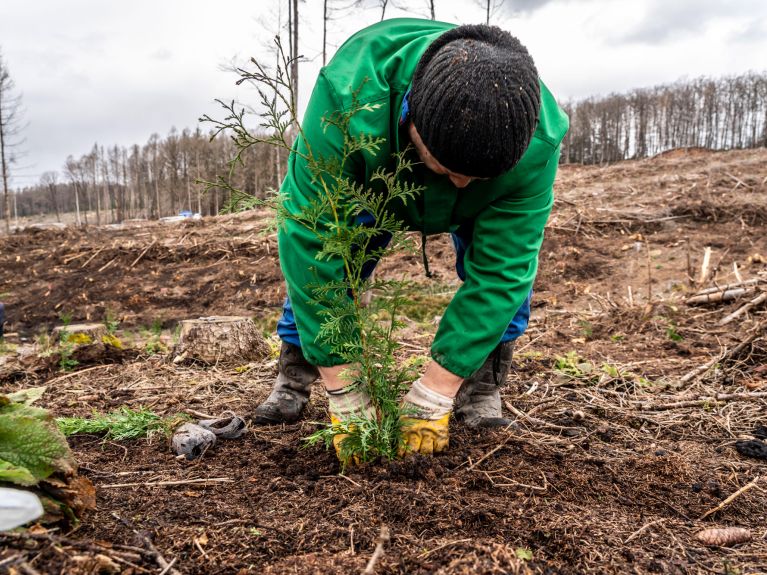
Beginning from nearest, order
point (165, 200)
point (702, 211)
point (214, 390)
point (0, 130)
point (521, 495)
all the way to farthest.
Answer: point (521, 495)
point (214, 390)
point (702, 211)
point (0, 130)
point (165, 200)

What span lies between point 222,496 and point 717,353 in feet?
12.6

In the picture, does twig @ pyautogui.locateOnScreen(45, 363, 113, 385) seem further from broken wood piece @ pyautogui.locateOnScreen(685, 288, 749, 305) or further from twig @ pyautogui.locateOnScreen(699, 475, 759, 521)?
broken wood piece @ pyautogui.locateOnScreen(685, 288, 749, 305)

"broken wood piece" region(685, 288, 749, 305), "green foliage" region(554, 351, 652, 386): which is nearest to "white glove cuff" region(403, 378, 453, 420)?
"green foliage" region(554, 351, 652, 386)

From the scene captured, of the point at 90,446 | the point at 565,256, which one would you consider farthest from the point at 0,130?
the point at 90,446

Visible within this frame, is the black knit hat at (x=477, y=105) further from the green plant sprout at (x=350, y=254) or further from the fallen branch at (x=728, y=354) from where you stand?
the fallen branch at (x=728, y=354)

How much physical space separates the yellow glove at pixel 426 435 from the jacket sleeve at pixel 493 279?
0.71ft

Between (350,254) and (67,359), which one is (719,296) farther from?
(67,359)

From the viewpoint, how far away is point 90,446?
259 cm

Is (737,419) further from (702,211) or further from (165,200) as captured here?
(165,200)

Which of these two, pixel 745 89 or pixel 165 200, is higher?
pixel 745 89

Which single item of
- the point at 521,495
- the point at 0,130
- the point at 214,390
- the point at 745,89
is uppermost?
the point at 745,89

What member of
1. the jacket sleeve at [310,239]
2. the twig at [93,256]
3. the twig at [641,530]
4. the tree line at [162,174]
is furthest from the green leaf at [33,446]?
the tree line at [162,174]

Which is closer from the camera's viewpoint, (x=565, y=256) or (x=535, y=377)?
(x=535, y=377)

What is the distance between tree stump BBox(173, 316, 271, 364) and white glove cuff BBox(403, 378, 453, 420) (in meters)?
2.62
